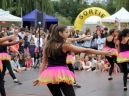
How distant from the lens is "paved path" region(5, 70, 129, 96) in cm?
1152

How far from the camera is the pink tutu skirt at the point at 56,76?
693cm

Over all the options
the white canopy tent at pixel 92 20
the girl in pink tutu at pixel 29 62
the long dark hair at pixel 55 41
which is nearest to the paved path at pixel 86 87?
the girl in pink tutu at pixel 29 62

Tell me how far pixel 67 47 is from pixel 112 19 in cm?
1708

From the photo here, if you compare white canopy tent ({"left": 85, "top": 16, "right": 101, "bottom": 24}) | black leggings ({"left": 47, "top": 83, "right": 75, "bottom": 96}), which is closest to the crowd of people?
black leggings ({"left": 47, "top": 83, "right": 75, "bottom": 96})

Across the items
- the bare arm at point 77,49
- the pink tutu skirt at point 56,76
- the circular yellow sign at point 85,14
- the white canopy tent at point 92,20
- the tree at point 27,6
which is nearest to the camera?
the bare arm at point 77,49

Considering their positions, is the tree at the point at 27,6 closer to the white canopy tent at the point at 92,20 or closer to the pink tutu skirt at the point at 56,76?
the white canopy tent at the point at 92,20

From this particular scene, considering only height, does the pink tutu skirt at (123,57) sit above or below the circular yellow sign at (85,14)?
below

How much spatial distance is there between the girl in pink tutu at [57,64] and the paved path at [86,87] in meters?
4.36

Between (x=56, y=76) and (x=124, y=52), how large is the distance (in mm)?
5398

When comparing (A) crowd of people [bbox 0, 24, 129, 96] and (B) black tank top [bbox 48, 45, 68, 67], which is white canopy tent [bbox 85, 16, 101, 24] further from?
(B) black tank top [bbox 48, 45, 68, 67]

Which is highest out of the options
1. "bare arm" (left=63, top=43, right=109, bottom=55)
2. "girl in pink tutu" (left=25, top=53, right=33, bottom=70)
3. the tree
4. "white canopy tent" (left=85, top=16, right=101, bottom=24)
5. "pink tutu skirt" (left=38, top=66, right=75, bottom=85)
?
the tree

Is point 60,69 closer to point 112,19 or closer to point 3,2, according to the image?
point 112,19

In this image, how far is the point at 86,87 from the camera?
41.4 ft

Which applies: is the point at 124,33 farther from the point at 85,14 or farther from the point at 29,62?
the point at 85,14
